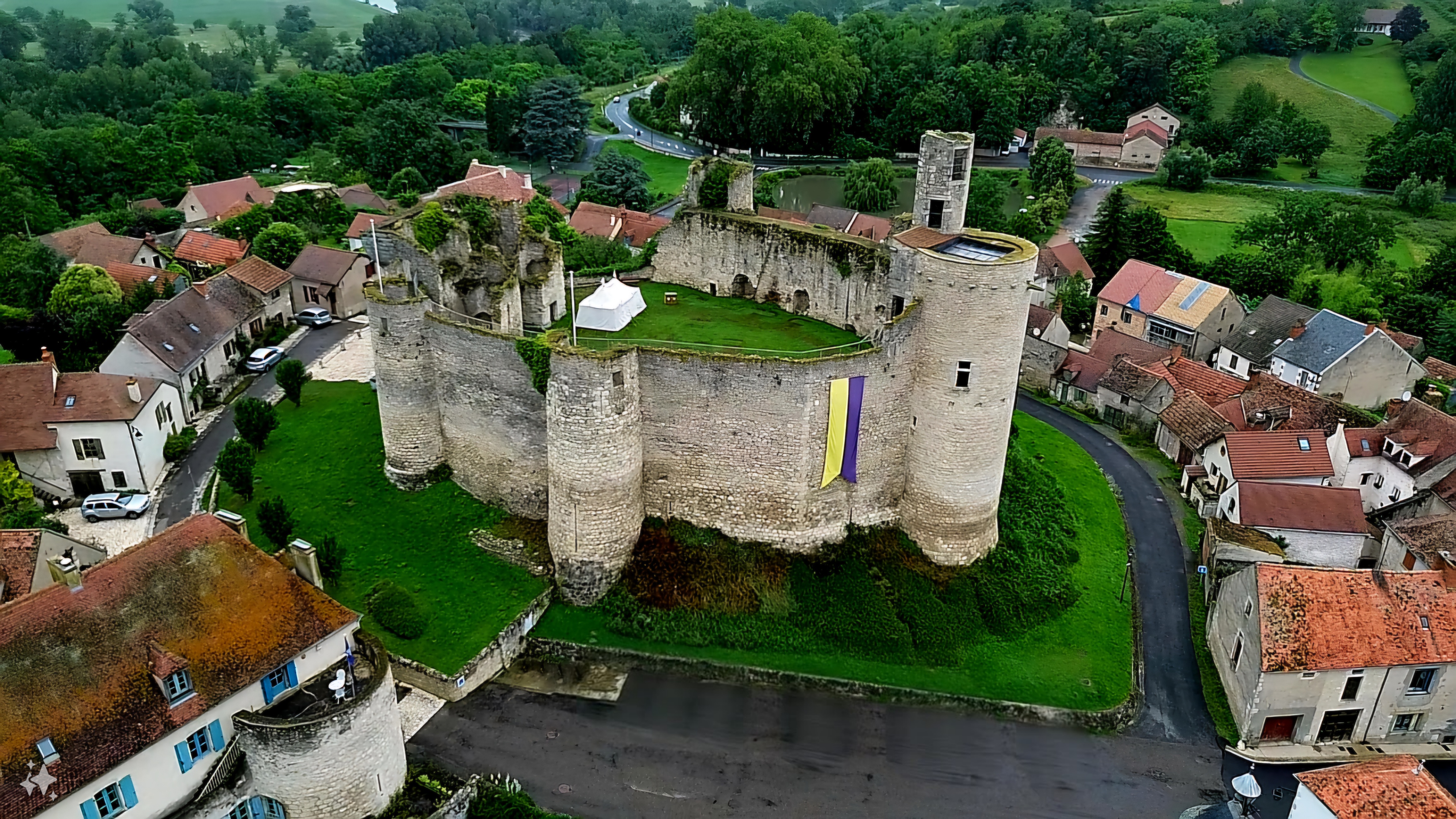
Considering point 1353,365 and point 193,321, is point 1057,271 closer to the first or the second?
point 1353,365

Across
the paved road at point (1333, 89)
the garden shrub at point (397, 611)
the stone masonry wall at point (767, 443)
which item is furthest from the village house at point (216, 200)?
the paved road at point (1333, 89)

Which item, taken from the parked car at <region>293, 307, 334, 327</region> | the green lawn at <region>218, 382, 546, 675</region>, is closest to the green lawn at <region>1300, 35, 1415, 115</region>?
the parked car at <region>293, 307, 334, 327</region>

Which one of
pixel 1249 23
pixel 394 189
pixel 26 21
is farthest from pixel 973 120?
pixel 26 21

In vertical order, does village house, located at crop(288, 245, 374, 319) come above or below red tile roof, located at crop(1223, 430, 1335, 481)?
above

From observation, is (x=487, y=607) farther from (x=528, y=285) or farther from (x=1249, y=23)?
(x=1249, y=23)

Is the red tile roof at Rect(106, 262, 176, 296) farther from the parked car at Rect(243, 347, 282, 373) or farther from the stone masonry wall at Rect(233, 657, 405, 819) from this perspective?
the stone masonry wall at Rect(233, 657, 405, 819)

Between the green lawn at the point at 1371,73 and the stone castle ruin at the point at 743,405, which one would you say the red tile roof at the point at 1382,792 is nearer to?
the stone castle ruin at the point at 743,405
